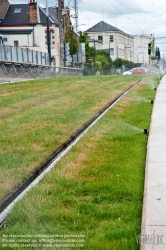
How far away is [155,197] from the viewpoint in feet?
15.6

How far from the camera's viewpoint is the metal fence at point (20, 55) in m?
34.2

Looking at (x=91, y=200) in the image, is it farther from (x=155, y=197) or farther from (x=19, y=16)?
(x=19, y=16)

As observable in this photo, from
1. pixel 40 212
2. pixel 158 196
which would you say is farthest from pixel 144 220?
pixel 40 212

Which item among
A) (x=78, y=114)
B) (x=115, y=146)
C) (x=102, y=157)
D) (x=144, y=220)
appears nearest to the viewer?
(x=144, y=220)

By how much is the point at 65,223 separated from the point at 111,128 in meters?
5.45

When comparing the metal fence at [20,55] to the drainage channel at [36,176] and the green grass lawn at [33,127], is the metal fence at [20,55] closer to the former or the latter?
the green grass lawn at [33,127]

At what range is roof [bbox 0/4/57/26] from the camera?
246 ft

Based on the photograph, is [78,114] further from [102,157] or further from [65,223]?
[65,223]

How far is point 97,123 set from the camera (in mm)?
10531

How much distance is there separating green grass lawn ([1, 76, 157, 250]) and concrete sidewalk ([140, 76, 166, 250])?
0.37 ft

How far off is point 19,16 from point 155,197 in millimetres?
74763

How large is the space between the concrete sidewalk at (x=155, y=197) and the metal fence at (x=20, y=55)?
27.1m

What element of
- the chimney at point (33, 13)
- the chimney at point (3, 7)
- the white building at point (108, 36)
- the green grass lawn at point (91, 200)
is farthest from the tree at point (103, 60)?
the green grass lawn at point (91, 200)

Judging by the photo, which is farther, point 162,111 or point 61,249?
point 162,111
